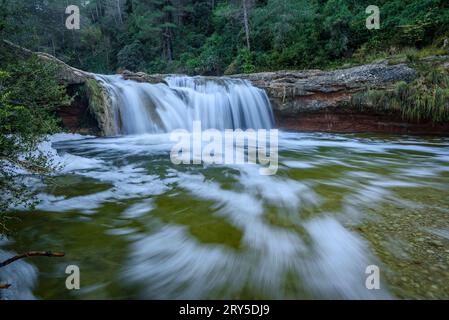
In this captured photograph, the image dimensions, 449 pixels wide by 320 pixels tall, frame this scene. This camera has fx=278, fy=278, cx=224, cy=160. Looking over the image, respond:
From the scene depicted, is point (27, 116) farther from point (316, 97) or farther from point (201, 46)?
point (201, 46)

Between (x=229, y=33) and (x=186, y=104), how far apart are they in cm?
1469

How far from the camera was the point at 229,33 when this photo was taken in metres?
22.2

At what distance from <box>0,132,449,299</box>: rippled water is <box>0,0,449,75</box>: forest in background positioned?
3214 millimetres

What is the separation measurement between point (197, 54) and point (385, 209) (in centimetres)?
2521

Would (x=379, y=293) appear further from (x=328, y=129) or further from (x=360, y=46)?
(x=360, y=46)

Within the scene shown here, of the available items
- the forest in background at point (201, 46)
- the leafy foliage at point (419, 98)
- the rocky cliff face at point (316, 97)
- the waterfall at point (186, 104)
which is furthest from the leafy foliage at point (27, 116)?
the leafy foliage at point (419, 98)

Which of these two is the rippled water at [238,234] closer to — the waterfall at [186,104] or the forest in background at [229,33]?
the forest in background at [229,33]

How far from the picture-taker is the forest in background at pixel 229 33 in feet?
34.0

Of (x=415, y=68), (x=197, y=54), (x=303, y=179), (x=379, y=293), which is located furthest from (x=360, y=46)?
(x=197, y=54)

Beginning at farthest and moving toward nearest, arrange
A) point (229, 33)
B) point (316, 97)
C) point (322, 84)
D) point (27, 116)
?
1. point (229, 33)
2. point (316, 97)
3. point (322, 84)
4. point (27, 116)

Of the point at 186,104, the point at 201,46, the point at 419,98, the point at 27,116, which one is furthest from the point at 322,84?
the point at 201,46

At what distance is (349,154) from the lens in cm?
600

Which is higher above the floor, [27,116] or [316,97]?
[316,97]

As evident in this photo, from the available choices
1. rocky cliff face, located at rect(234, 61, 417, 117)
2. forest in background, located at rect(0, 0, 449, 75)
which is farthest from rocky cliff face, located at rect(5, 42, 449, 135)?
forest in background, located at rect(0, 0, 449, 75)
